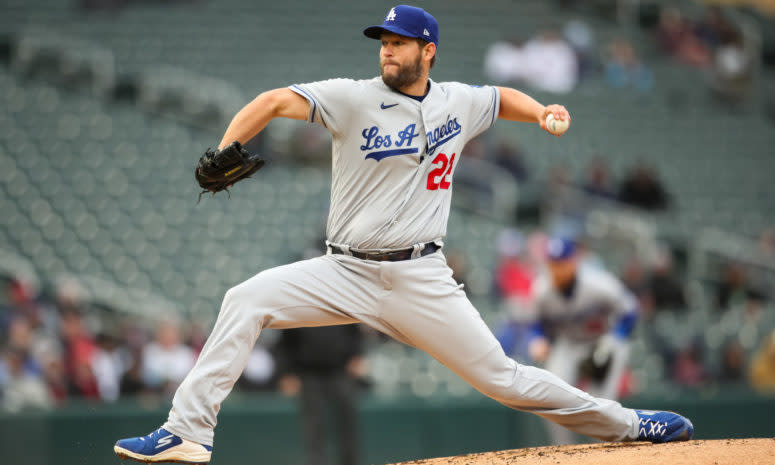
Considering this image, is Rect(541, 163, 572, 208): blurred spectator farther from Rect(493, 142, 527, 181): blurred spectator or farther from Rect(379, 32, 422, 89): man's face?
Rect(379, 32, 422, 89): man's face

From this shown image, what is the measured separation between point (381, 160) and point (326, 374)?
11.9ft

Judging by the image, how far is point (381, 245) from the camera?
4.35m

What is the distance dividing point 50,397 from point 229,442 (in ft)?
6.78

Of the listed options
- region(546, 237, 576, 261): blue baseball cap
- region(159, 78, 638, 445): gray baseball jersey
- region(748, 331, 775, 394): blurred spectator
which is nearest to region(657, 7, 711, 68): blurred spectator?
region(748, 331, 775, 394): blurred spectator

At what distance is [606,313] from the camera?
7160mm

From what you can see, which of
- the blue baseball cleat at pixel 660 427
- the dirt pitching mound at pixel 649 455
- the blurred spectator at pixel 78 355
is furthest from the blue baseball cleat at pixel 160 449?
the blurred spectator at pixel 78 355

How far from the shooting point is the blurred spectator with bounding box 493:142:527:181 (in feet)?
45.4

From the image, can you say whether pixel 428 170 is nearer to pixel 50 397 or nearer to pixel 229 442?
pixel 229 442

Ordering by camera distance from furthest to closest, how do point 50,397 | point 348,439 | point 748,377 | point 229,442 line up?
1. point 748,377
2. point 50,397
3. point 229,442
4. point 348,439

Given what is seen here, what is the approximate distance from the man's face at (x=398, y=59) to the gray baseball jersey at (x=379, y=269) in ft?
0.22

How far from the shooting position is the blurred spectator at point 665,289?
37.7ft

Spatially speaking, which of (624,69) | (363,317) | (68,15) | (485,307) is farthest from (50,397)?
(624,69)

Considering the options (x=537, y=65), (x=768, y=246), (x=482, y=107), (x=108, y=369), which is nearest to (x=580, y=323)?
(x=482, y=107)

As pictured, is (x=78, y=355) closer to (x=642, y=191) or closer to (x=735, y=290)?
(x=735, y=290)
